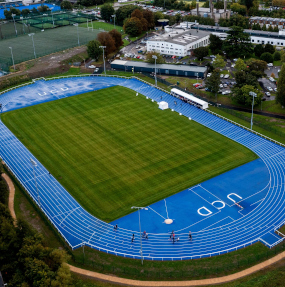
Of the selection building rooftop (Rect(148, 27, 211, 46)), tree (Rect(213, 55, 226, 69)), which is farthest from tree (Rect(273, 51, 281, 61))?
building rooftop (Rect(148, 27, 211, 46))

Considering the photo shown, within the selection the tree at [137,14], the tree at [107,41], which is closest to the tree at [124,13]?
the tree at [137,14]

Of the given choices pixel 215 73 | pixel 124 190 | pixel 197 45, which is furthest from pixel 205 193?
pixel 197 45

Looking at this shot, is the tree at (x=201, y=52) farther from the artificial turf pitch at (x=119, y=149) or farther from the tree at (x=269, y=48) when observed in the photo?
the artificial turf pitch at (x=119, y=149)

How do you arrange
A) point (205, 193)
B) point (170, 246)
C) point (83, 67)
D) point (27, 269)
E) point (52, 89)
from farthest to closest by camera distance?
point (83, 67) → point (52, 89) → point (205, 193) → point (170, 246) → point (27, 269)

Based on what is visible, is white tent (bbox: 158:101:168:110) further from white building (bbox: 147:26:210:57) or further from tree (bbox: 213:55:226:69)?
white building (bbox: 147:26:210:57)

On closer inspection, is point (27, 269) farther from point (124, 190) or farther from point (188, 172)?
point (188, 172)

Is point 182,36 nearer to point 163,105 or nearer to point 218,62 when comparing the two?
point 218,62

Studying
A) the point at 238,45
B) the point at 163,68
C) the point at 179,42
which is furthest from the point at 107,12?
the point at 163,68
